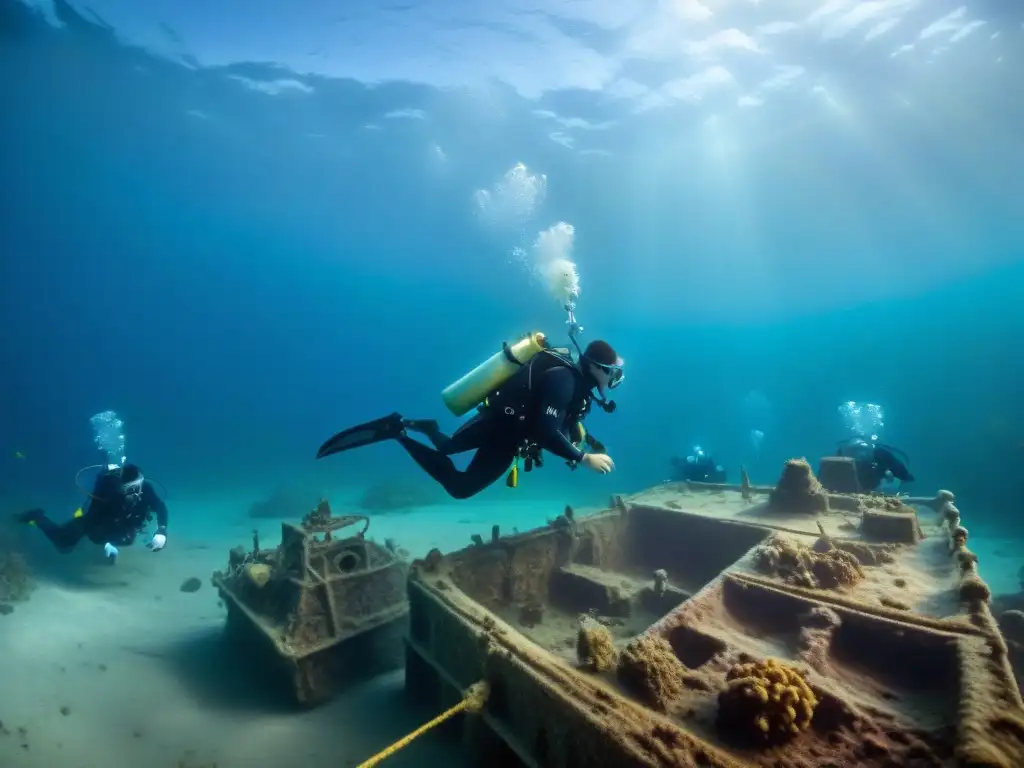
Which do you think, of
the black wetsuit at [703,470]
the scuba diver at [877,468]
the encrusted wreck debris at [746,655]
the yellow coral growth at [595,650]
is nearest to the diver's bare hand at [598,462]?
the encrusted wreck debris at [746,655]

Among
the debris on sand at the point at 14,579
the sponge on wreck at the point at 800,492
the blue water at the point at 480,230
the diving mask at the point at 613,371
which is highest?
the blue water at the point at 480,230

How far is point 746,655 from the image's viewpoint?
148 inches

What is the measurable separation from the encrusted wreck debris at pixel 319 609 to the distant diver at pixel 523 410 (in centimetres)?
167

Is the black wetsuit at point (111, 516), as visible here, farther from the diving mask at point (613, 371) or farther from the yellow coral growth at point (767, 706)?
the yellow coral growth at point (767, 706)

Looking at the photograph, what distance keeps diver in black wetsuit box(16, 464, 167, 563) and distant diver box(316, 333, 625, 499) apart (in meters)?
4.60

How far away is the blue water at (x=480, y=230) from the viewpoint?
1180 inches

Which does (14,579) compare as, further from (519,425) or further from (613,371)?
(613,371)

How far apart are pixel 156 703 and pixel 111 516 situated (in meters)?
3.70

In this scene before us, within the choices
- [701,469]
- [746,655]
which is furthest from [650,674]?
[701,469]

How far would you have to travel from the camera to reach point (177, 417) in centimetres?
10488

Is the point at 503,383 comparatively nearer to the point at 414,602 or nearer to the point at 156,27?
the point at 414,602

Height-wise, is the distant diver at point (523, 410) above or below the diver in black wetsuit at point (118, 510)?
above

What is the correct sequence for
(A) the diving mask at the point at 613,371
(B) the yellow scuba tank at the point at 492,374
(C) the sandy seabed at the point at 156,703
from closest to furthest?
(C) the sandy seabed at the point at 156,703 < (A) the diving mask at the point at 613,371 < (B) the yellow scuba tank at the point at 492,374

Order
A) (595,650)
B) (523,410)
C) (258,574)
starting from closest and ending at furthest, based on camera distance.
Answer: (595,650) → (523,410) → (258,574)
